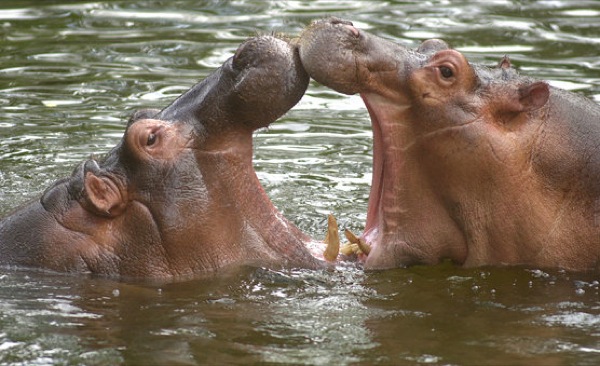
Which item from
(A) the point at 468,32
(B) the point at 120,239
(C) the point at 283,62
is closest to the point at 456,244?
(C) the point at 283,62

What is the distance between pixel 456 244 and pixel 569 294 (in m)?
0.67

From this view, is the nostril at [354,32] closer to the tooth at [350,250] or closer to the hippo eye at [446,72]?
the hippo eye at [446,72]

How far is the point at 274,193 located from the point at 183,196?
2.32 meters

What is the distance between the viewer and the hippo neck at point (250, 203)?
7266 millimetres

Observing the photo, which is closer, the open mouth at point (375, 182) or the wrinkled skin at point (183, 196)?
the wrinkled skin at point (183, 196)

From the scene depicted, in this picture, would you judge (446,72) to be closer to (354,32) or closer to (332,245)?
(354,32)

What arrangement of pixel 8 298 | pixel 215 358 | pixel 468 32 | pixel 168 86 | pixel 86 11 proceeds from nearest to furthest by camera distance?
pixel 215 358, pixel 8 298, pixel 168 86, pixel 468 32, pixel 86 11

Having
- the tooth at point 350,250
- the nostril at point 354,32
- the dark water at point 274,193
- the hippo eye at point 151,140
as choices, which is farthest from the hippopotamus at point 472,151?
the hippo eye at point 151,140

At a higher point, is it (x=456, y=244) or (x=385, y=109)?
(x=385, y=109)

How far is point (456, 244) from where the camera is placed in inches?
286

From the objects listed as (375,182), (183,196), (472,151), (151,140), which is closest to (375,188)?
(375,182)

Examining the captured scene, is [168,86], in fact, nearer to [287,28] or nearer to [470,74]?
[287,28]

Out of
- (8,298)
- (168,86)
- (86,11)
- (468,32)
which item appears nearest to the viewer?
(8,298)

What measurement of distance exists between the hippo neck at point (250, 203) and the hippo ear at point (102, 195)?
50cm
